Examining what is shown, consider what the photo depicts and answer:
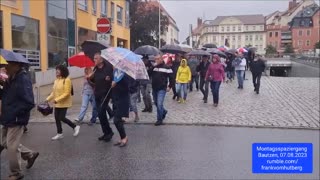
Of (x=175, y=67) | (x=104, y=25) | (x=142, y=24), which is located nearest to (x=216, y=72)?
(x=175, y=67)

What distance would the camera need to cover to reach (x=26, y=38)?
21.1m

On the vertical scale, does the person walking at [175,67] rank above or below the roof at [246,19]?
below

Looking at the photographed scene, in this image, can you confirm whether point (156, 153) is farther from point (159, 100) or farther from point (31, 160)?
point (159, 100)

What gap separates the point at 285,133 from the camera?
9031mm

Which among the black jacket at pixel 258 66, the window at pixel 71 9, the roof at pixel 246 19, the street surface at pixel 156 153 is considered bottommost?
the street surface at pixel 156 153

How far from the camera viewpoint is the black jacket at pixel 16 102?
207 inches

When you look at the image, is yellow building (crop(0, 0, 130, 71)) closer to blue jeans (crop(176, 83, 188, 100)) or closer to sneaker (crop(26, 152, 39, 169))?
blue jeans (crop(176, 83, 188, 100))

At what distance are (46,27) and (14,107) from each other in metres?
19.1

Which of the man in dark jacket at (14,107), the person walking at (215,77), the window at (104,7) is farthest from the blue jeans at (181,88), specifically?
the window at (104,7)

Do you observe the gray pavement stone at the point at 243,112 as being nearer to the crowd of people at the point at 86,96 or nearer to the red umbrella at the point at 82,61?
the crowd of people at the point at 86,96

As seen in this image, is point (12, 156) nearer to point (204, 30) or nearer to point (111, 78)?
point (111, 78)

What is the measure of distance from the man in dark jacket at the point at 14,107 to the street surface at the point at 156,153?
43 centimetres

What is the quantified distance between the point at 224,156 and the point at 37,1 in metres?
18.5

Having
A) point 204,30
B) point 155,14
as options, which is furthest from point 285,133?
point 204,30
